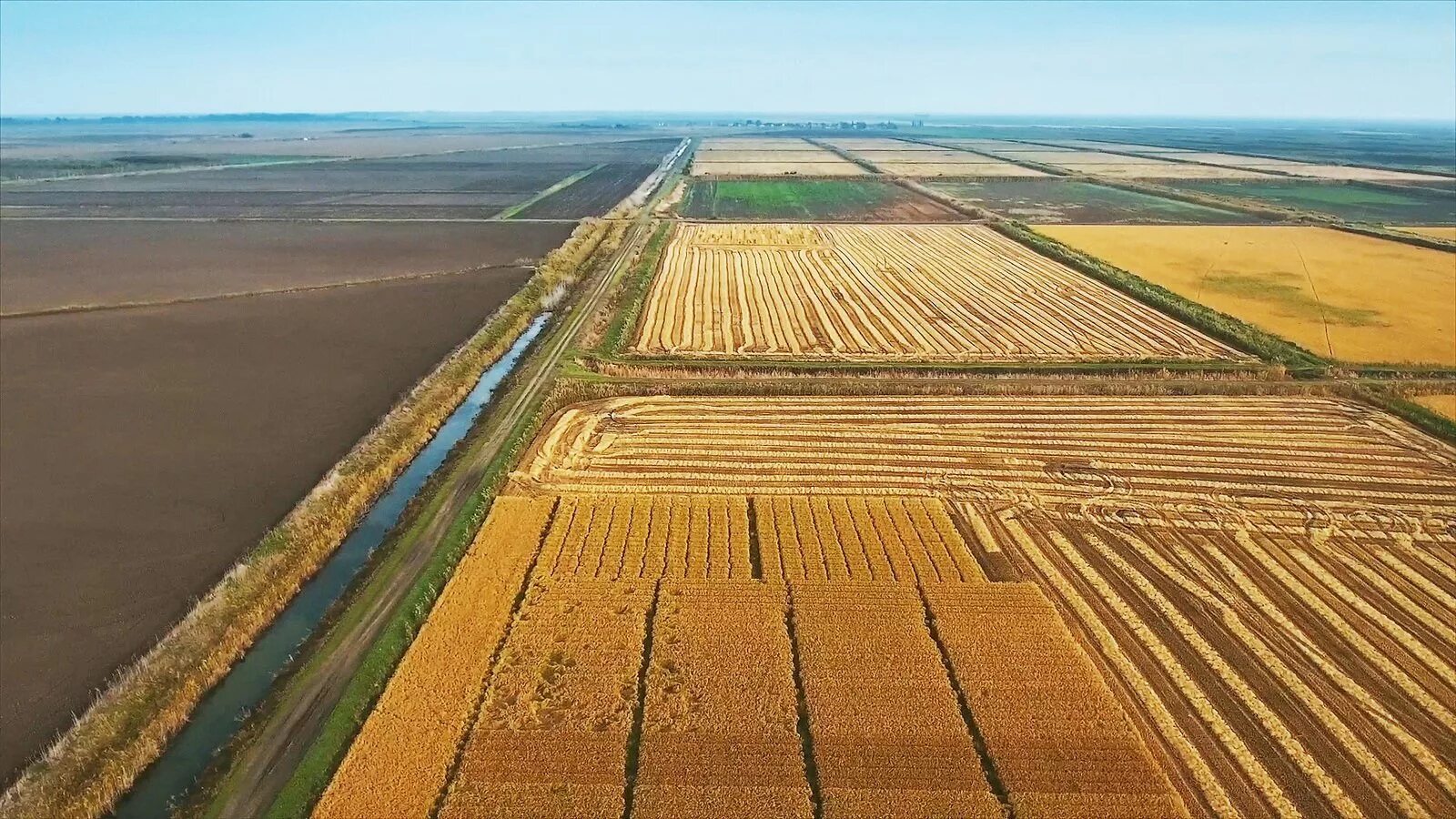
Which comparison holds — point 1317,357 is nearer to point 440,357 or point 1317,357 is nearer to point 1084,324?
point 1084,324

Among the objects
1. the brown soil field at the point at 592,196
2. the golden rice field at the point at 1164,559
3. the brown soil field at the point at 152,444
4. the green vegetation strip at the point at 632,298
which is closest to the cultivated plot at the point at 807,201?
the brown soil field at the point at 592,196

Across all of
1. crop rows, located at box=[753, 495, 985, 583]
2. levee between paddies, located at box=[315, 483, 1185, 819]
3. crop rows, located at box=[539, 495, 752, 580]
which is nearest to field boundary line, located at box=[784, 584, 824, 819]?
levee between paddies, located at box=[315, 483, 1185, 819]

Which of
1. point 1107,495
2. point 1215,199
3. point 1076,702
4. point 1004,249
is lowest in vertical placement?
point 1076,702

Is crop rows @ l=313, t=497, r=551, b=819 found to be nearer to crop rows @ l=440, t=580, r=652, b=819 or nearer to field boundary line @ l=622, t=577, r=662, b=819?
crop rows @ l=440, t=580, r=652, b=819

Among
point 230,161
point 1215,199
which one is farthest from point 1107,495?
point 230,161

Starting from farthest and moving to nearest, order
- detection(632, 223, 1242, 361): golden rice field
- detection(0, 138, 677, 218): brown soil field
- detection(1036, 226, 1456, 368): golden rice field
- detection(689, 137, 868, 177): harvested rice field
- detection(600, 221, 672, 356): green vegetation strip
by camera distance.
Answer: detection(689, 137, 868, 177): harvested rice field → detection(0, 138, 677, 218): brown soil field → detection(1036, 226, 1456, 368): golden rice field → detection(600, 221, 672, 356): green vegetation strip → detection(632, 223, 1242, 361): golden rice field

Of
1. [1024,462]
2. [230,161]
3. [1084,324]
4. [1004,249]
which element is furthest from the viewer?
[230,161]

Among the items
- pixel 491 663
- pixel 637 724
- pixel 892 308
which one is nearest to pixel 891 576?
pixel 637 724
